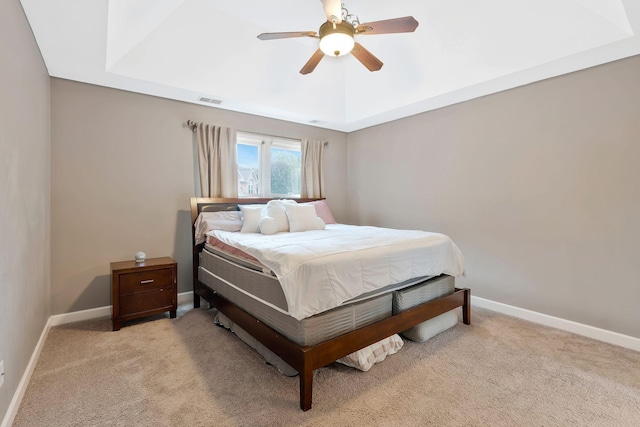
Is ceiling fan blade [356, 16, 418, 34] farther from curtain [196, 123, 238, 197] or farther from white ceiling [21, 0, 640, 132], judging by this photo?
curtain [196, 123, 238, 197]

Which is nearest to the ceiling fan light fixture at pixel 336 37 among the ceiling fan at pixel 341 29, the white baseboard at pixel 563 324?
the ceiling fan at pixel 341 29

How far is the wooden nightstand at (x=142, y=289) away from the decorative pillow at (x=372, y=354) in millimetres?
1903

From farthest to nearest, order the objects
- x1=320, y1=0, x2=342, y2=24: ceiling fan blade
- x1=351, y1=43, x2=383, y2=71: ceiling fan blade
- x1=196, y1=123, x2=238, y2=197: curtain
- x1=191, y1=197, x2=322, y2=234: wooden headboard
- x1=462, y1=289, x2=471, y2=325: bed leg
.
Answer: x1=196, y1=123, x2=238, y2=197: curtain → x1=191, y1=197, x2=322, y2=234: wooden headboard → x1=462, y1=289, x2=471, y2=325: bed leg → x1=351, y1=43, x2=383, y2=71: ceiling fan blade → x1=320, y1=0, x2=342, y2=24: ceiling fan blade

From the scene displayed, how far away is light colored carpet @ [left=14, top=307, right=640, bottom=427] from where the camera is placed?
1679 millimetres

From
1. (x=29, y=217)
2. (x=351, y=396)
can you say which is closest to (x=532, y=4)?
(x=351, y=396)

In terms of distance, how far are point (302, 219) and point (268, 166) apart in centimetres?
136

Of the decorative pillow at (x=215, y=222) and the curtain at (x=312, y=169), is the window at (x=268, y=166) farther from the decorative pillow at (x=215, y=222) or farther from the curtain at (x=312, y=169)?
the decorative pillow at (x=215, y=222)

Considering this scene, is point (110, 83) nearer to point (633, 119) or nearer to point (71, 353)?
point (71, 353)

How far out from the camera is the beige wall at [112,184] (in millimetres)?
2977

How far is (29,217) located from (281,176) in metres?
2.93

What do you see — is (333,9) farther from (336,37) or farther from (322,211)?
(322,211)

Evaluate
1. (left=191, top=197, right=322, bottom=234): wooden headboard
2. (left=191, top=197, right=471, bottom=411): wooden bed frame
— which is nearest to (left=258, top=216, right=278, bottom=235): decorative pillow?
(left=191, top=197, right=322, bottom=234): wooden headboard

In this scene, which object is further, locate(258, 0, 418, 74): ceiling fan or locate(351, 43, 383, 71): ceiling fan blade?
locate(351, 43, 383, 71): ceiling fan blade

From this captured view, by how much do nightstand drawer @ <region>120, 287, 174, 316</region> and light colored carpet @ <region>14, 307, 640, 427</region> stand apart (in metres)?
0.24
